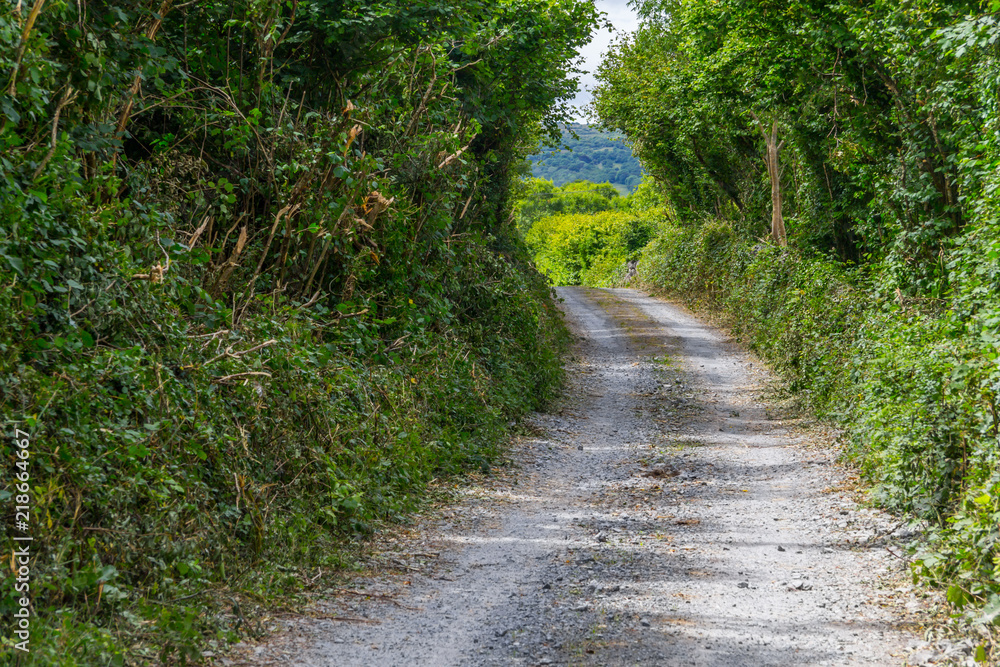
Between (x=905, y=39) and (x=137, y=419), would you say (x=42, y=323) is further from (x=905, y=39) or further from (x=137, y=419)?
(x=905, y=39)

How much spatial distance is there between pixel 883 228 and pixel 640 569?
9.93 m

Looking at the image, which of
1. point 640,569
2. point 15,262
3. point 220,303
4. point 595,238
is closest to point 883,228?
point 640,569

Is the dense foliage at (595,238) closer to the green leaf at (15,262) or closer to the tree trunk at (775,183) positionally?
the tree trunk at (775,183)

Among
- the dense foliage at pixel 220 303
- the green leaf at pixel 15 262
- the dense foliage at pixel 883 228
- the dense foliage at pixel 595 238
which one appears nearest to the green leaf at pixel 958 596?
the dense foliage at pixel 883 228

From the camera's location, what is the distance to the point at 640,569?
6586 millimetres

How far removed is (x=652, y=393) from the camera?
15266mm

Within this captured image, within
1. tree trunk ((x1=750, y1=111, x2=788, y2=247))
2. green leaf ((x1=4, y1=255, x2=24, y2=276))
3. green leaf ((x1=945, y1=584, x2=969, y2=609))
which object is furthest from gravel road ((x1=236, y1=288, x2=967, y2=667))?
tree trunk ((x1=750, y1=111, x2=788, y2=247))

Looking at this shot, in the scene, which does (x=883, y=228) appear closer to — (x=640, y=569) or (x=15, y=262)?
(x=640, y=569)

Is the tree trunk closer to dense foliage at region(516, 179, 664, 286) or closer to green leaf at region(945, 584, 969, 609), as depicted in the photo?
dense foliage at region(516, 179, 664, 286)

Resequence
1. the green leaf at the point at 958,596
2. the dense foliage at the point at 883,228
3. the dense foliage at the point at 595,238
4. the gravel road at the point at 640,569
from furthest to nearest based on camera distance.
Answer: the dense foliage at the point at 595,238 < the dense foliage at the point at 883,228 < the green leaf at the point at 958,596 < the gravel road at the point at 640,569

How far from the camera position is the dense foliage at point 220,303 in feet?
Answer: 15.6

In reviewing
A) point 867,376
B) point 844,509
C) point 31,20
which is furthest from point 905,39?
point 31,20

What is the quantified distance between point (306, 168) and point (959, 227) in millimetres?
9369

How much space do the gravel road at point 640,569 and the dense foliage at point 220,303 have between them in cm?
67
